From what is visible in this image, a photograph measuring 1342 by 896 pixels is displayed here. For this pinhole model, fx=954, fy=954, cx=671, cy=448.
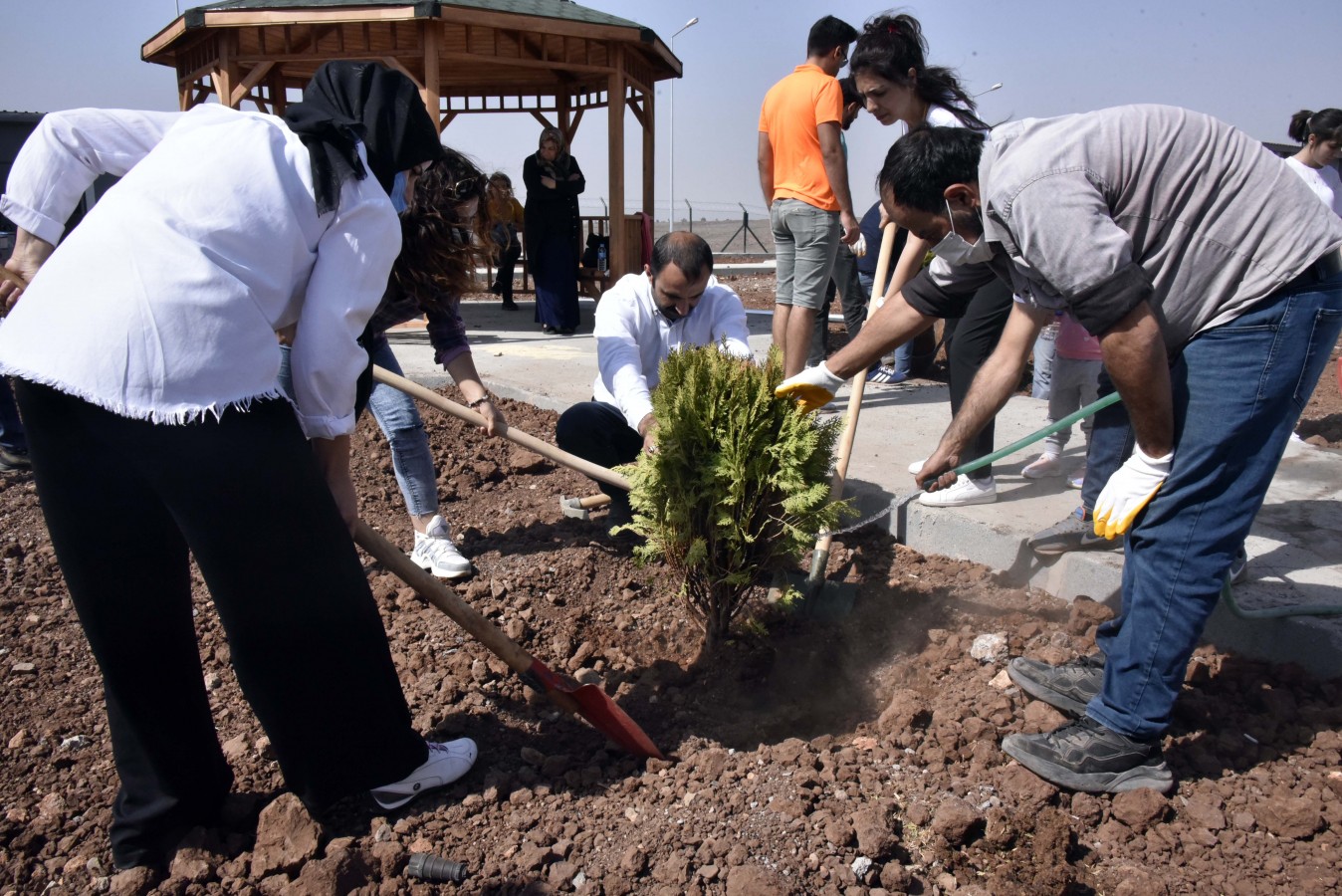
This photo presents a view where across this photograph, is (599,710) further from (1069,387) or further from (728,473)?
(1069,387)

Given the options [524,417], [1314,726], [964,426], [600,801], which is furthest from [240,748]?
[524,417]

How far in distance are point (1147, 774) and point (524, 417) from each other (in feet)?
14.4

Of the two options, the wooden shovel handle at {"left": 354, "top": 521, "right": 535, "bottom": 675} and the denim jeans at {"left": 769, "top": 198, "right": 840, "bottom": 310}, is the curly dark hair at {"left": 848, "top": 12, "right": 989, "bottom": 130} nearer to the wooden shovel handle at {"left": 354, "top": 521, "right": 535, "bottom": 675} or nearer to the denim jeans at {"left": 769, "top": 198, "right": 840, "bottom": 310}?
the denim jeans at {"left": 769, "top": 198, "right": 840, "bottom": 310}

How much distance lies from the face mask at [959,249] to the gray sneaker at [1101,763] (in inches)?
53.1

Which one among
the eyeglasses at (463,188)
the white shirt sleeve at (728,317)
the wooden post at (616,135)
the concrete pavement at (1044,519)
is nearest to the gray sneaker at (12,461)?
the concrete pavement at (1044,519)

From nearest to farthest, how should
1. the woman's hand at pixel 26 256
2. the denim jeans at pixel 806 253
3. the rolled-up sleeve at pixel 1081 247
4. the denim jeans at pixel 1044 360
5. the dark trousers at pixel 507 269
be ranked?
the rolled-up sleeve at pixel 1081 247 → the woman's hand at pixel 26 256 → the denim jeans at pixel 1044 360 → the denim jeans at pixel 806 253 → the dark trousers at pixel 507 269

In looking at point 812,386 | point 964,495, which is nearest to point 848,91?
point 964,495

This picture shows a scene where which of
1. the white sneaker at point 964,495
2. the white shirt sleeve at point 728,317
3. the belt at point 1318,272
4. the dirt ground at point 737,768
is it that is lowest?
the dirt ground at point 737,768

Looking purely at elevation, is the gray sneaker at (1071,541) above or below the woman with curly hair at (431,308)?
below

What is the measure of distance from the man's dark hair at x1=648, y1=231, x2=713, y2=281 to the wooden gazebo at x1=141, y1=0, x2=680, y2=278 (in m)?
5.41

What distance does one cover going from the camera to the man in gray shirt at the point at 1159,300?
217cm

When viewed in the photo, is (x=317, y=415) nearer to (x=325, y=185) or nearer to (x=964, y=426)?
(x=325, y=185)

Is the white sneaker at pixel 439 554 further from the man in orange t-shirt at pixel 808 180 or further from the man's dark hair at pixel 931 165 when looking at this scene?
the man's dark hair at pixel 931 165

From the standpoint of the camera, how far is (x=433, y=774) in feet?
8.43
